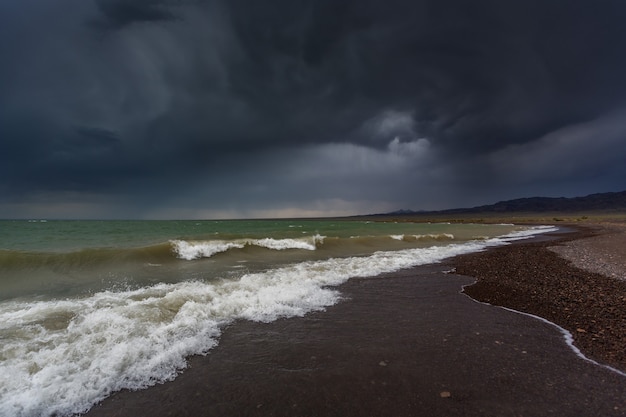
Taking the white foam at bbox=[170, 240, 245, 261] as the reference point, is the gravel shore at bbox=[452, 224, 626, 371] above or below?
below

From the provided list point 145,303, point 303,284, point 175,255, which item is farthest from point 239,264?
point 145,303

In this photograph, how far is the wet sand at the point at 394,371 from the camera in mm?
3961

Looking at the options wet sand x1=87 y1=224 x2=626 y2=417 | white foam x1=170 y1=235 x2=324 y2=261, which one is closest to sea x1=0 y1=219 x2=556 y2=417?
wet sand x1=87 y1=224 x2=626 y2=417

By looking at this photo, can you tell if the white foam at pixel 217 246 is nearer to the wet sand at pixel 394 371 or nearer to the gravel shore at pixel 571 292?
the gravel shore at pixel 571 292

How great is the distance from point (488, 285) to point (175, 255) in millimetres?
18308

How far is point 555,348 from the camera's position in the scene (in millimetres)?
5648

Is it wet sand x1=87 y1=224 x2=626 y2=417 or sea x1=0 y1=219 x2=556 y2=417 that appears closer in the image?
wet sand x1=87 y1=224 x2=626 y2=417

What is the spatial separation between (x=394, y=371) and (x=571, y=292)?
8.27 meters

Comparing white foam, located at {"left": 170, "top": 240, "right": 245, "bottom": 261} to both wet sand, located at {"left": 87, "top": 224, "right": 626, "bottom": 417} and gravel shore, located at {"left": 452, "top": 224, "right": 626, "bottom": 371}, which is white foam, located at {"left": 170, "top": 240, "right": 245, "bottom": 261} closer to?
wet sand, located at {"left": 87, "top": 224, "right": 626, "bottom": 417}

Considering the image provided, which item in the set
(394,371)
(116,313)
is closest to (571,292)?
→ (394,371)

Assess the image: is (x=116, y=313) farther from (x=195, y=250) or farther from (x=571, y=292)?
(x=195, y=250)

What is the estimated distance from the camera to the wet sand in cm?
396

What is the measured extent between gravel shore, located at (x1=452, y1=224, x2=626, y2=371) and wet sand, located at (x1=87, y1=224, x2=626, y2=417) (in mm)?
94

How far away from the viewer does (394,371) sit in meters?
4.82
